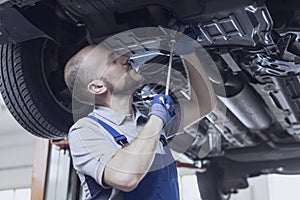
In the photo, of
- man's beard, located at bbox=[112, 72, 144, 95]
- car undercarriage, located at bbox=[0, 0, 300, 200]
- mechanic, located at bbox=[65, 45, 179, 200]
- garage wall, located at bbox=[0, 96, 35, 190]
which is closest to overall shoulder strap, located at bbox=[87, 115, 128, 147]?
mechanic, located at bbox=[65, 45, 179, 200]

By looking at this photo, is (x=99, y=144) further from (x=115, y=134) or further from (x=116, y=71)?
(x=116, y=71)

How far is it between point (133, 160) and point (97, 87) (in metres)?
0.32

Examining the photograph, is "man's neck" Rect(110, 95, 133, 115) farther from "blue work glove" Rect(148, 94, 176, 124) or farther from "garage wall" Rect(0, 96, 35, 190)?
"garage wall" Rect(0, 96, 35, 190)

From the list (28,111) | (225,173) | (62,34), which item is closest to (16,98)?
(28,111)

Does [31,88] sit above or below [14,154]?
above

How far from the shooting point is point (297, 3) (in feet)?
3.78

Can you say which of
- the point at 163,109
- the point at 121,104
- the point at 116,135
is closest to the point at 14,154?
the point at 121,104

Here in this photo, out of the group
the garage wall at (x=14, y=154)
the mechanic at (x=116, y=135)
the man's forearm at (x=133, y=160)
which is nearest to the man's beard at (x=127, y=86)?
the mechanic at (x=116, y=135)

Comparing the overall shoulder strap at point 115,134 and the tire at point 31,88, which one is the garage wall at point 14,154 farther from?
the overall shoulder strap at point 115,134

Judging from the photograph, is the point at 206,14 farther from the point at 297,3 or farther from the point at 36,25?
the point at 36,25

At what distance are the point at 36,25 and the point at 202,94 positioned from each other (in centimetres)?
58

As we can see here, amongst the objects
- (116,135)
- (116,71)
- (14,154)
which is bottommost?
(14,154)

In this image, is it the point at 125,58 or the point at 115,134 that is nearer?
the point at 115,134

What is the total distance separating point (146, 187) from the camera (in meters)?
1.17
